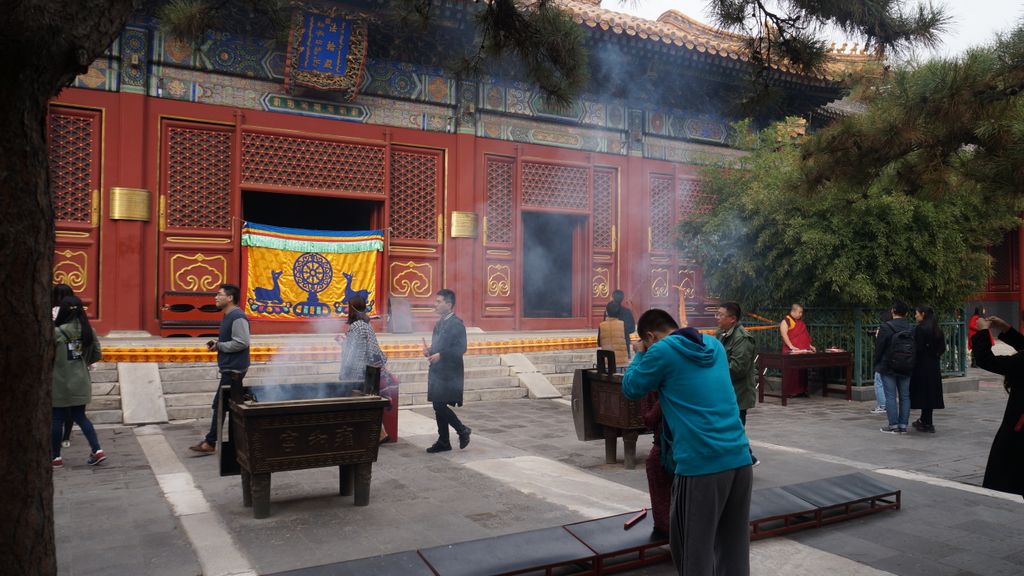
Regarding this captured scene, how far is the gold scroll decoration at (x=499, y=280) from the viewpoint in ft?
43.4

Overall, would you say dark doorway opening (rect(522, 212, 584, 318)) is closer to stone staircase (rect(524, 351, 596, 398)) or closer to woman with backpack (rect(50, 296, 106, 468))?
stone staircase (rect(524, 351, 596, 398))

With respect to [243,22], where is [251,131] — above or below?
below

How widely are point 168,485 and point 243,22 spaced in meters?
8.17

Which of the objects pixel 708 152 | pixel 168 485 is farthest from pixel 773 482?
pixel 708 152

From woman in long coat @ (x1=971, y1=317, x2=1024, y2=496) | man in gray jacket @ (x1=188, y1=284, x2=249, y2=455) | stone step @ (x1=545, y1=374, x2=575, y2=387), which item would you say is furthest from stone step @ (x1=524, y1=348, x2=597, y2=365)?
woman in long coat @ (x1=971, y1=317, x2=1024, y2=496)

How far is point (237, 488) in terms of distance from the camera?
5.43m

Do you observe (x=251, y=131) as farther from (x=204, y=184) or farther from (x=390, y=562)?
(x=390, y=562)

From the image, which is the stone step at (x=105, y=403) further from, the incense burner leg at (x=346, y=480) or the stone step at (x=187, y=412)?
the incense burner leg at (x=346, y=480)

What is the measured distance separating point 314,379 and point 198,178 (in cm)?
494

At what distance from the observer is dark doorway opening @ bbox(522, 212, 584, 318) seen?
15.1 m

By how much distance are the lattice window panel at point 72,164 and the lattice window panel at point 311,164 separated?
218 cm

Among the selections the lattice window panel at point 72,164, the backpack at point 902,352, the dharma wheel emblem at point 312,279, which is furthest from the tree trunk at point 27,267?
the dharma wheel emblem at point 312,279

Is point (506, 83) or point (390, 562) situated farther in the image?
point (506, 83)

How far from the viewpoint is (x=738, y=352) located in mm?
5809
